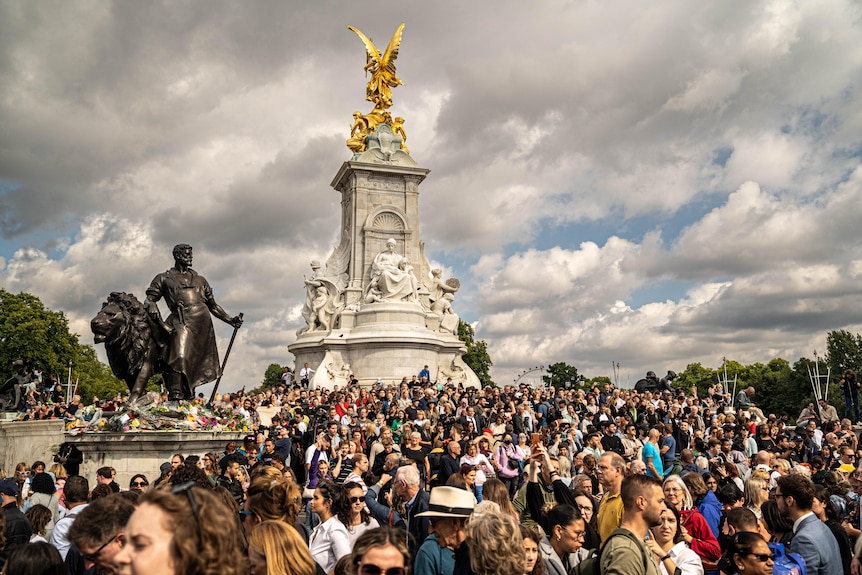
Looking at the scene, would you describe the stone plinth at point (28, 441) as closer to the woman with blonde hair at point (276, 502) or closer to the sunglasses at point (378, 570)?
the woman with blonde hair at point (276, 502)

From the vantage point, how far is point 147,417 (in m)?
10.4

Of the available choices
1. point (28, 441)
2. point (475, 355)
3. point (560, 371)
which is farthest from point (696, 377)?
point (28, 441)

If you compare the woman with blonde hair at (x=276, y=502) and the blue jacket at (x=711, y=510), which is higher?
the woman with blonde hair at (x=276, y=502)

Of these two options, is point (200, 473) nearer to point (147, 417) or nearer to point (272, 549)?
point (272, 549)

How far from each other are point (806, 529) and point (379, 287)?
28011 mm

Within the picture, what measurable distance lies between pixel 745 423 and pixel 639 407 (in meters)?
3.27

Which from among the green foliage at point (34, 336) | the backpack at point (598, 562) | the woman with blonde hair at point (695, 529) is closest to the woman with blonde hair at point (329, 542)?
the backpack at point (598, 562)

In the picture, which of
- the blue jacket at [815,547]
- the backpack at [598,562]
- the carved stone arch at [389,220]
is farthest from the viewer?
the carved stone arch at [389,220]

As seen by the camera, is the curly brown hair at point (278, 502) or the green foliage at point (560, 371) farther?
the green foliage at point (560, 371)

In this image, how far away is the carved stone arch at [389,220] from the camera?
113 feet

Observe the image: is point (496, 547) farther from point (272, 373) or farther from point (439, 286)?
point (272, 373)

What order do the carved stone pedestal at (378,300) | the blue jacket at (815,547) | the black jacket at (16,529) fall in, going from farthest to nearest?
the carved stone pedestal at (378,300) < the black jacket at (16,529) < the blue jacket at (815,547)

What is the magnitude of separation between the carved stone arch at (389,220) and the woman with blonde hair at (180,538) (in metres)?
32.3

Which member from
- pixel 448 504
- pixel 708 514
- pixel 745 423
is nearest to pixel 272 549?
pixel 448 504
